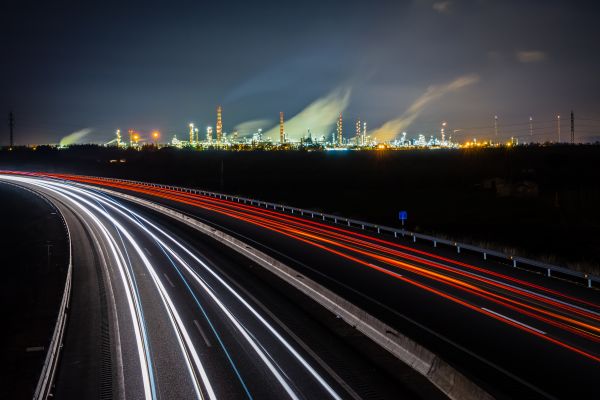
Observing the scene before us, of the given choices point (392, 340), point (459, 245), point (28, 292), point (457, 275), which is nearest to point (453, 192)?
point (459, 245)

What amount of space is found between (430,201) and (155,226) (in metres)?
33.3

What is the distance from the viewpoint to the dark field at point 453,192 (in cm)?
3662

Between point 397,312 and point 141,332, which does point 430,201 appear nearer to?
point 397,312

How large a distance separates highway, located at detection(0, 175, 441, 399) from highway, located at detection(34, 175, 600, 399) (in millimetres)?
1564

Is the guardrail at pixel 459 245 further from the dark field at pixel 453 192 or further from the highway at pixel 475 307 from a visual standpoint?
the dark field at pixel 453 192

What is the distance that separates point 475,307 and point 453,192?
4871cm

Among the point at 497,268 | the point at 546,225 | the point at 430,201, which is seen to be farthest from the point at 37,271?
the point at 430,201

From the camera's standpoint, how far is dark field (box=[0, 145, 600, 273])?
120ft

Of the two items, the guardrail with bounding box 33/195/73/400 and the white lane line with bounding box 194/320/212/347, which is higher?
the guardrail with bounding box 33/195/73/400

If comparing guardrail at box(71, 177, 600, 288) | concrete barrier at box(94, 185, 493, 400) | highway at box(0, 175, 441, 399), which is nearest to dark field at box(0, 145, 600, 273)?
guardrail at box(71, 177, 600, 288)

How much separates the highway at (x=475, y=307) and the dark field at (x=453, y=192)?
19.5 ft

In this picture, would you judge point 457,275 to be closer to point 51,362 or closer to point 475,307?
point 475,307

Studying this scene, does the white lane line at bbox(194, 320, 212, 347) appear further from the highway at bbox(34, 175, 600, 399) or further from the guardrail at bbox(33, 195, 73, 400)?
the highway at bbox(34, 175, 600, 399)

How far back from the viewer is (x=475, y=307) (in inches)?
685
